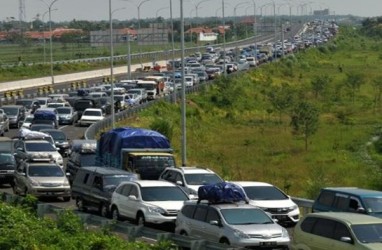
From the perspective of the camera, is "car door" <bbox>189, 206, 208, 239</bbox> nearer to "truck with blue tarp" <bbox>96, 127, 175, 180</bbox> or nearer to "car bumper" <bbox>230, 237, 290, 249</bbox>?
"car bumper" <bbox>230, 237, 290, 249</bbox>

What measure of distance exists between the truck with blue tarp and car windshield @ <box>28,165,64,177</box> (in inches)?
86.6

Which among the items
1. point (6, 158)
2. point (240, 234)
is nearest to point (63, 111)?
point (6, 158)

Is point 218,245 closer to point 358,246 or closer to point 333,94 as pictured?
point 358,246

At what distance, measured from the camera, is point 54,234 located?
20953mm

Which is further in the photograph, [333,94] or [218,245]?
[333,94]

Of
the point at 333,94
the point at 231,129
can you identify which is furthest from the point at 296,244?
the point at 333,94

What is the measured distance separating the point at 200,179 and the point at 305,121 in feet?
109

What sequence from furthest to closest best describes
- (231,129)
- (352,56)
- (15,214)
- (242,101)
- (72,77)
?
(352,56), (72,77), (242,101), (231,129), (15,214)

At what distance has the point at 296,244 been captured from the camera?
20.8 meters

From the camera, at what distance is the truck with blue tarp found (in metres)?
34.0

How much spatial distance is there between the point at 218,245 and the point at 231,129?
5022cm

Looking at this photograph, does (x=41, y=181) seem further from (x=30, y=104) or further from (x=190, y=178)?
(x=30, y=104)

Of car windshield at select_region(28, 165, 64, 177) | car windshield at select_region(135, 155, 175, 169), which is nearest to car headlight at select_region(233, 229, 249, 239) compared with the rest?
car windshield at select_region(135, 155, 175, 169)

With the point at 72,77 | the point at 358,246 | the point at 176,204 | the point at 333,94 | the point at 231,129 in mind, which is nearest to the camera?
the point at 358,246
